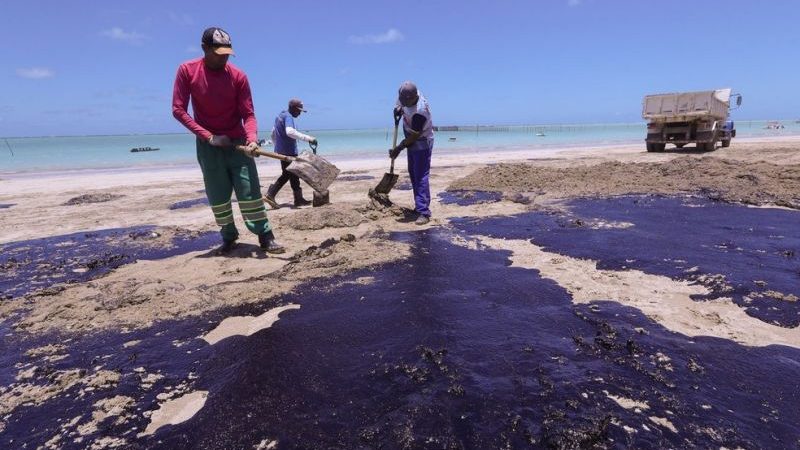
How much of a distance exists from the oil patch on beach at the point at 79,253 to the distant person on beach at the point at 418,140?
8.58 ft

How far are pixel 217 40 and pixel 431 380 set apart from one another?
3394 mm

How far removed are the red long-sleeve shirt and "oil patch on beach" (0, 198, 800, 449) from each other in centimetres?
195

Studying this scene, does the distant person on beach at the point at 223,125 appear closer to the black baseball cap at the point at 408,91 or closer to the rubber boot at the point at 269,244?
the rubber boot at the point at 269,244

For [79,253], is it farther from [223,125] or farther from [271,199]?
[271,199]

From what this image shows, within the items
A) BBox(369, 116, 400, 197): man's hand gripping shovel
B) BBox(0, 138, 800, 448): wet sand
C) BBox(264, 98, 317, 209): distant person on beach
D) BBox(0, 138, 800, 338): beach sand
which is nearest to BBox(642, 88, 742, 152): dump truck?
BBox(0, 138, 800, 338): beach sand

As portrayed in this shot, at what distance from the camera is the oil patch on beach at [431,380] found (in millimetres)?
1792

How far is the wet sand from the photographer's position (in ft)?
8.57

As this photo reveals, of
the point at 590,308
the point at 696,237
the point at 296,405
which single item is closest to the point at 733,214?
the point at 696,237

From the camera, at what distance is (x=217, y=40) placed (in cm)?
386

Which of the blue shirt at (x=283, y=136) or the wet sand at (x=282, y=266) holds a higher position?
the blue shirt at (x=283, y=136)

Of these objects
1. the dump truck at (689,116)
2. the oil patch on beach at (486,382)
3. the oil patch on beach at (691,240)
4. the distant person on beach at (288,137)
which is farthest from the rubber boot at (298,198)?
the dump truck at (689,116)

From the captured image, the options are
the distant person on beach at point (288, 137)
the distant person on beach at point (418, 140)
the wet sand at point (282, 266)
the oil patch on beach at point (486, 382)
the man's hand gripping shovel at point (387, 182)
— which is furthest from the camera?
the distant person on beach at point (288, 137)

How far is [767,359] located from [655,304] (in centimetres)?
75

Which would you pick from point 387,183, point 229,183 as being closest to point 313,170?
point 387,183
